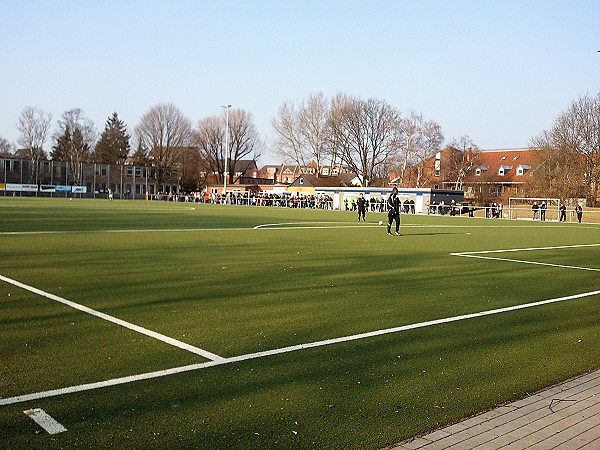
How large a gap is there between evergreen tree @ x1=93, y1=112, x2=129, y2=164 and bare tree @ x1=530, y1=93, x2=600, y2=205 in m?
76.2

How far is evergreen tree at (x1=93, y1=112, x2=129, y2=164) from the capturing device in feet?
363

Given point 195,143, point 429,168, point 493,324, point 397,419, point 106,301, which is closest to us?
point 397,419

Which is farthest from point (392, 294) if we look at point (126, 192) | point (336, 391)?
point (126, 192)

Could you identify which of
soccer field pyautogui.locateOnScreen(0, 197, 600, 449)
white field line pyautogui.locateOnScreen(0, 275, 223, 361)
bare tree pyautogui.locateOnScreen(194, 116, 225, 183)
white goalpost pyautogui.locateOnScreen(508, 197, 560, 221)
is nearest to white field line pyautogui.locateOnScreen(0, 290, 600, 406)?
soccer field pyautogui.locateOnScreen(0, 197, 600, 449)

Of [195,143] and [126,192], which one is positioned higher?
[195,143]

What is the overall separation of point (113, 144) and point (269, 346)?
113m

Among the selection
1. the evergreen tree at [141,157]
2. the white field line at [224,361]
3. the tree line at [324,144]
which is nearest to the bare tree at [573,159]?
the tree line at [324,144]

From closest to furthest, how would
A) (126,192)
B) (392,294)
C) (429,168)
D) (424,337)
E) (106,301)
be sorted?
(424,337)
(106,301)
(392,294)
(429,168)
(126,192)

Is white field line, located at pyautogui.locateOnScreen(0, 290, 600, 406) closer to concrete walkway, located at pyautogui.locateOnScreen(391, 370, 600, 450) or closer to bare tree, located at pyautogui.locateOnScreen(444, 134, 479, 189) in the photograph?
concrete walkway, located at pyautogui.locateOnScreen(391, 370, 600, 450)

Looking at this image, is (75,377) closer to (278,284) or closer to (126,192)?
(278,284)

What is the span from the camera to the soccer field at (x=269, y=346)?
4605 mm

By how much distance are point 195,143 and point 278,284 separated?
4046 inches

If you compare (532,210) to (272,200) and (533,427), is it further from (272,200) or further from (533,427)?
(533,427)

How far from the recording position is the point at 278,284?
1141 cm
